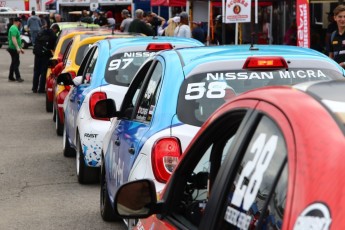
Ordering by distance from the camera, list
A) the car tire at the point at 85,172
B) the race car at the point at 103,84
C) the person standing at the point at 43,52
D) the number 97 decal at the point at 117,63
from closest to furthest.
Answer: the race car at the point at 103,84 < the car tire at the point at 85,172 < the number 97 decal at the point at 117,63 < the person standing at the point at 43,52

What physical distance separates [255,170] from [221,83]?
361 centimetres

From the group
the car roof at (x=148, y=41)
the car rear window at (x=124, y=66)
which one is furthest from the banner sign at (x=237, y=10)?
the car rear window at (x=124, y=66)

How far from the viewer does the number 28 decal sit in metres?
2.73

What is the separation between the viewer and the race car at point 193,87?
622 cm

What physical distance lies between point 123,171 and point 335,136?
14.6 ft

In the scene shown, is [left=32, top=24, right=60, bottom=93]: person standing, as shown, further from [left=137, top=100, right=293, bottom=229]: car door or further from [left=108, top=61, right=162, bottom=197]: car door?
[left=137, top=100, right=293, bottom=229]: car door

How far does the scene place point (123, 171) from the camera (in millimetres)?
6840

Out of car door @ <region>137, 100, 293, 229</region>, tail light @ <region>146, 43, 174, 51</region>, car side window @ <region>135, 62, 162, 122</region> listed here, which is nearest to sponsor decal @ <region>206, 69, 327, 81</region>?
car side window @ <region>135, 62, 162, 122</region>

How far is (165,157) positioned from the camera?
6.22m

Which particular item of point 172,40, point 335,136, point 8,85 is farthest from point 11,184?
point 8,85

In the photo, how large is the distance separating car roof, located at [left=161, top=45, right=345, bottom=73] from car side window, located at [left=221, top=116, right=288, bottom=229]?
138 inches

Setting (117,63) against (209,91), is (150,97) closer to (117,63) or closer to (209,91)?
(209,91)

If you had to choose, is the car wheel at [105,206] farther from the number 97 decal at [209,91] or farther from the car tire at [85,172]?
the car tire at [85,172]

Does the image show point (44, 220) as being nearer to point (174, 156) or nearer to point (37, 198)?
point (37, 198)
